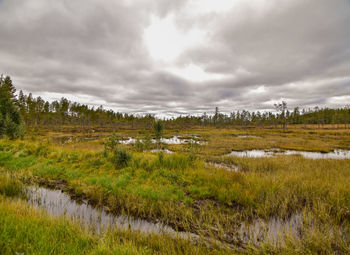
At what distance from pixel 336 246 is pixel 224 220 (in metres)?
3.19

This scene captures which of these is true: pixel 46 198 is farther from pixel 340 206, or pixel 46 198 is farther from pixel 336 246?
pixel 340 206

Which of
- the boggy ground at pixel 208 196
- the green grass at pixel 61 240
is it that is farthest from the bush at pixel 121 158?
the green grass at pixel 61 240

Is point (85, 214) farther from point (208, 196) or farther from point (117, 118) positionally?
point (117, 118)

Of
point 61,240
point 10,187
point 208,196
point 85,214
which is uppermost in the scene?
point 61,240

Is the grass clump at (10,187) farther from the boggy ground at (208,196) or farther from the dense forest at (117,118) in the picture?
the dense forest at (117,118)

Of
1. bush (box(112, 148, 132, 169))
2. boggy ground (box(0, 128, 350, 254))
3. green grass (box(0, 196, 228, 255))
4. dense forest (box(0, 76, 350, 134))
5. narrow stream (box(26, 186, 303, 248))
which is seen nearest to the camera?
green grass (box(0, 196, 228, 255))

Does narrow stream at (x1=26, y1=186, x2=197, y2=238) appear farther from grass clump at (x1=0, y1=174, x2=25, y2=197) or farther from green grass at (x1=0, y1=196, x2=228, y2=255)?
green grass at (x1=0, y1=196, x2=228, y2=255)

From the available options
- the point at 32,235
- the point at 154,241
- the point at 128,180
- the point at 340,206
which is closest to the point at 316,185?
the point at 340,206

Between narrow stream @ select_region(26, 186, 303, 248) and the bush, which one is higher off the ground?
the bush

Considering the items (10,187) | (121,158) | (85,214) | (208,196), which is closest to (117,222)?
(85,214)

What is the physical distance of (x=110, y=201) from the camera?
271 inches

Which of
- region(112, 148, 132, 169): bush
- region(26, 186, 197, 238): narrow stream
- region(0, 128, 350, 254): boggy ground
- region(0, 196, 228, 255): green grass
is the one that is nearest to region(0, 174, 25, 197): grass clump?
region(26, 186, 197, 238): narrow stream

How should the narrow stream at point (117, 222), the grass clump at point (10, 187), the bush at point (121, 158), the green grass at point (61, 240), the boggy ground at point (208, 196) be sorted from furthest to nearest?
the bush at point (121, 158) < the grass clump at point (10, 187) < the narrow stream at point (117, 222) < the boggy ground at point (208, 196) < the green grass at point (61, 240)

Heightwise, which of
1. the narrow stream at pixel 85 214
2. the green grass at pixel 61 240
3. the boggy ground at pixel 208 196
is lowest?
the narrow stream at pixel 85 214
